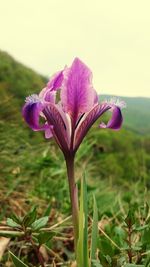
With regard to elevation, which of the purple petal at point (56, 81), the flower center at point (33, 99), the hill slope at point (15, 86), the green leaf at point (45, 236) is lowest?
the hill slope at point (15, 86)

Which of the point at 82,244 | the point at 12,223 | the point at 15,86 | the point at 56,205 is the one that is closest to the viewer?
the point at 82,244

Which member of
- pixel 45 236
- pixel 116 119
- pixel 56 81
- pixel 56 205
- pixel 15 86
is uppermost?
pixel 56 81

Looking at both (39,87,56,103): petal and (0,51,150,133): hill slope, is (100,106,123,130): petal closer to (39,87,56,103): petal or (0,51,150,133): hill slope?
(0,51,150,133): hill slope

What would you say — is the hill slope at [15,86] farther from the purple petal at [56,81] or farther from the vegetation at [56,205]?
the purple petal at [56,81]

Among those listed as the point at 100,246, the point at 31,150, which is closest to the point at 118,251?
the point at 100,246

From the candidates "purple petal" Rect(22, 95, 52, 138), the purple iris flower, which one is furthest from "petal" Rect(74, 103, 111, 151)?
"purple petal" Rect(22, 95, 52, 138)

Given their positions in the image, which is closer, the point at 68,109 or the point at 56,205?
the point at 68,109

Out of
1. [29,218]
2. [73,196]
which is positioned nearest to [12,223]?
[29,218]

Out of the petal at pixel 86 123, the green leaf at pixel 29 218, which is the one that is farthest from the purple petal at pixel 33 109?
the green leaf at pixel 29 218

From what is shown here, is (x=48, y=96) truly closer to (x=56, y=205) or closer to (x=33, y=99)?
(x=33, y=99)

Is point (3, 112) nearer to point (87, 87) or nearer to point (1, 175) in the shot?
point (1, 175)
